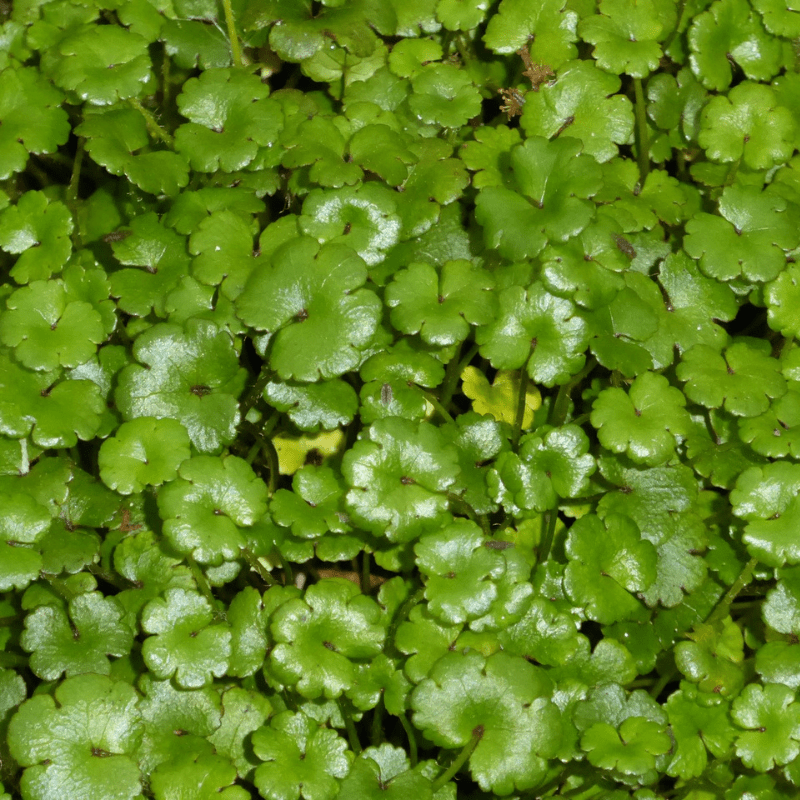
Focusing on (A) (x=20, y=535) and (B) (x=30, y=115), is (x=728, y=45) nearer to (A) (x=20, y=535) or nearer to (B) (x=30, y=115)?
(B) (x=30, y=115)

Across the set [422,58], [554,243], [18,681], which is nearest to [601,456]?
[554,243]

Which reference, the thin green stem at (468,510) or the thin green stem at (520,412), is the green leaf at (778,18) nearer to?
the thin green stem at (520,412)

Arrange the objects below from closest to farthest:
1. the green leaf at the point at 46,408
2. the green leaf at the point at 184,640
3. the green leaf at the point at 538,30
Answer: the green leaf at the point at 184,640, the green leaf at the point at 46,408, the green leaf at the point at 538,30

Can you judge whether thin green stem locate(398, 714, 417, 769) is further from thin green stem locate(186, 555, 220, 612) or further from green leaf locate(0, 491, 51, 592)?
green leaf locate(0, 491, 51, 592)

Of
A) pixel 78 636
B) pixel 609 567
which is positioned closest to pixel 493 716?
pixel 609 567

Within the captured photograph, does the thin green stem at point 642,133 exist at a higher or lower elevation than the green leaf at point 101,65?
lower

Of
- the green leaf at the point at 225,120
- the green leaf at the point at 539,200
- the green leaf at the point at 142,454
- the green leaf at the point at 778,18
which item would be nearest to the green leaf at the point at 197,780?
the green leaf at the point at 142,454
